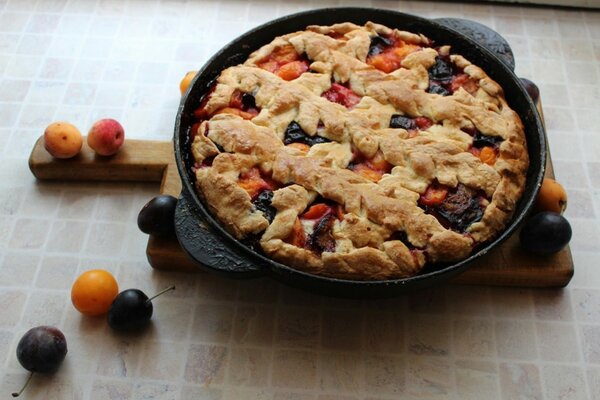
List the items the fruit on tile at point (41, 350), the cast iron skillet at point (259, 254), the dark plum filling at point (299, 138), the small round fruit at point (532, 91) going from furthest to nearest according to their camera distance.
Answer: the small round fruit at point (532, 91) < the dark plum filling at point (299, 138) < the fruit on tile at point (41, 350) < the cast iron skillet at point (259, 254)

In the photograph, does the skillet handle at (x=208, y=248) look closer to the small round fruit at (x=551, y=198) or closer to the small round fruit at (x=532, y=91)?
the small round fruit at (x=551, y=198)

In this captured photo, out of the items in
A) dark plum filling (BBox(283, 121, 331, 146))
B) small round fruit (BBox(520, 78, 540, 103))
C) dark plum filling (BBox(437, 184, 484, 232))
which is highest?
dark plum filling (BBox(283, 121, 331, 146))

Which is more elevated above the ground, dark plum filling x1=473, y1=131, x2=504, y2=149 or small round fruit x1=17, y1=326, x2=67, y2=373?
dark plum filling x1=473, y1=131, x2=504, y2=149

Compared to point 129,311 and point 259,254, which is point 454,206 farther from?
point 129,311

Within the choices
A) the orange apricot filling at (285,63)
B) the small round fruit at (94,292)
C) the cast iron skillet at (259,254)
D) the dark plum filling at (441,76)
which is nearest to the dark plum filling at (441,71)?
the dark plum filling at (441,76)

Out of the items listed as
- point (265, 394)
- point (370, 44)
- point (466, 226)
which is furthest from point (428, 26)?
point (265, 394)

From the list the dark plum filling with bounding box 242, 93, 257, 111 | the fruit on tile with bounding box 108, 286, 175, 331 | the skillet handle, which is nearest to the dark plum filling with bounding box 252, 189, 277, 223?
the skillet handle

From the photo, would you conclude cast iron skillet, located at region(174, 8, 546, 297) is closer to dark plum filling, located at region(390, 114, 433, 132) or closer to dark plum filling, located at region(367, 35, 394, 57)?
dark plum filling, located at region(367, 35, 394, 57)

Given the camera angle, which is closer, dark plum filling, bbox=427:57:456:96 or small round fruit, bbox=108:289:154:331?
small round fruit, bbox=108:289:154:331
